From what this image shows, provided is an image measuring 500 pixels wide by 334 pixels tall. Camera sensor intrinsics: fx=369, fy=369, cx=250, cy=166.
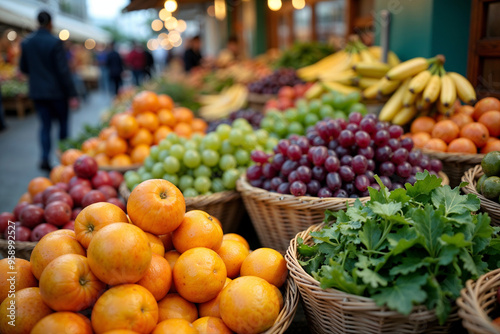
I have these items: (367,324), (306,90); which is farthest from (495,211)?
(306,90)

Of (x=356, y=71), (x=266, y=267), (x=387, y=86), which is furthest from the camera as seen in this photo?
(x=356, y=71)

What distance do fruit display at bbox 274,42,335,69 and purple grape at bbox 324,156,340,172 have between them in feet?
13.2

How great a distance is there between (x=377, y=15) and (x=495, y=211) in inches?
128

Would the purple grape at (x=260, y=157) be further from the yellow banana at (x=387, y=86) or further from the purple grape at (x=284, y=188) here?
the yellow banana at (x=387, y=86)

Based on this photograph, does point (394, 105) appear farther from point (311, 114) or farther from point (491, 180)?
point (491, 180)

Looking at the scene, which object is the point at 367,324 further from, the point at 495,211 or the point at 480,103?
the point at 480,103

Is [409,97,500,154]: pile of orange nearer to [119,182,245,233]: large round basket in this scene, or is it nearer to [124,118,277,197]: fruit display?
[124,118,277,197]: fruit display

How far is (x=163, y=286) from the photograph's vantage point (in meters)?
1.41

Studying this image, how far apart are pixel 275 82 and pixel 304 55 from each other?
53.5 inches

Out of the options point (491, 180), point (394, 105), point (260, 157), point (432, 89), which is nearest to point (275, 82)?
point (394, 105)

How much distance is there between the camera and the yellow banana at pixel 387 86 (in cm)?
312

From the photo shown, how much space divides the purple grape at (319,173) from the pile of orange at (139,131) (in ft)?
5.44

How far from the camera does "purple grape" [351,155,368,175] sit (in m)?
1.96

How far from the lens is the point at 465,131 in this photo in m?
2.43
